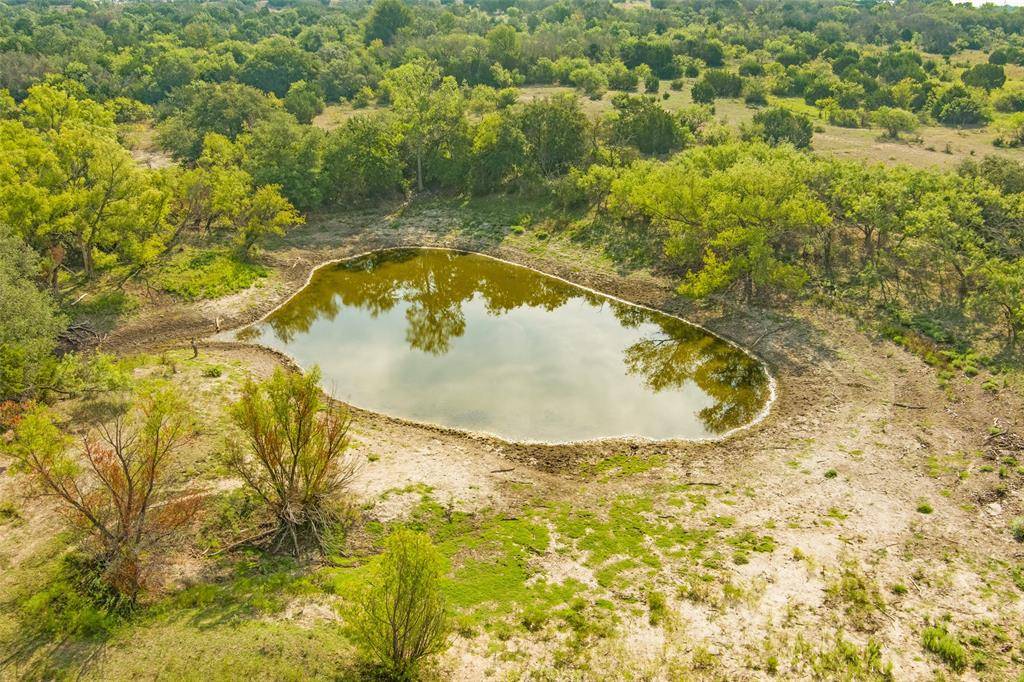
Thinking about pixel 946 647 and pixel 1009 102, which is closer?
pixel 946 647

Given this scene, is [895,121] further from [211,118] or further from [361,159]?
[211,118]

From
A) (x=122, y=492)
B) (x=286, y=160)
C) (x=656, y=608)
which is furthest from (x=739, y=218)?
(x=122, y=492)

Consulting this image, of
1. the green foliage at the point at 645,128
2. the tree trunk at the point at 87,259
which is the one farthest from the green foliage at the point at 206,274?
the green foliage at the point at 645,128

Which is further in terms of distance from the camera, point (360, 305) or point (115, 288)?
point (360, 305)

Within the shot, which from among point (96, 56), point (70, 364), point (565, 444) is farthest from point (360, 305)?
point (96, 56)

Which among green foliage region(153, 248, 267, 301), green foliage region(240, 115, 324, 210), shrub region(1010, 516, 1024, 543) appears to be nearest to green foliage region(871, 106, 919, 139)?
shrub region(1010, 516, 1024, 543)

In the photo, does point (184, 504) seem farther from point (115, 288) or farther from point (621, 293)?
point (621, 293)

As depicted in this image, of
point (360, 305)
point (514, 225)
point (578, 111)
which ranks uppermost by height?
point (578, 111)
